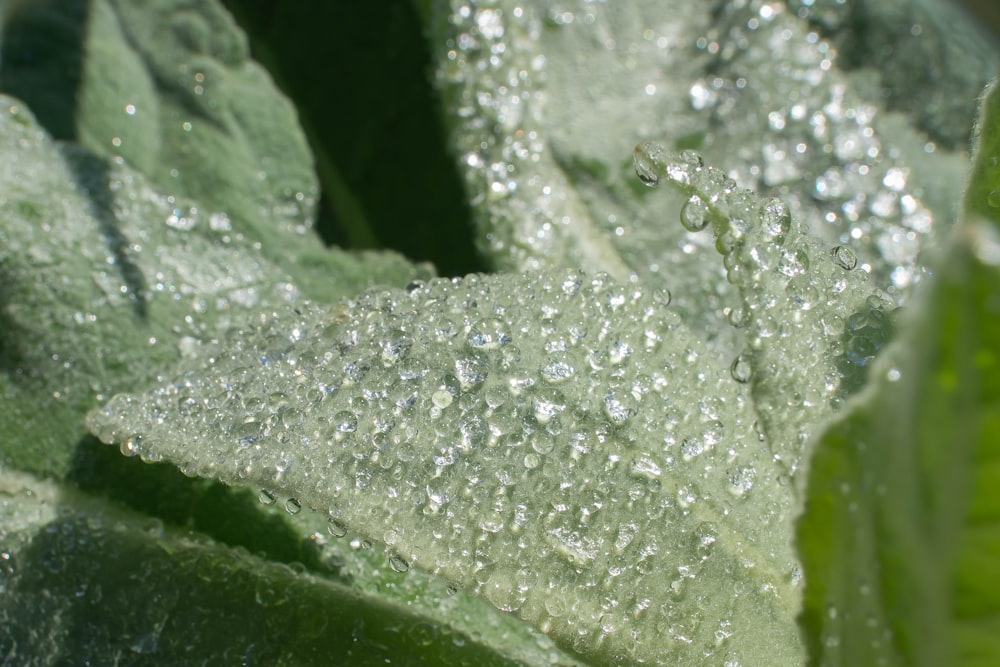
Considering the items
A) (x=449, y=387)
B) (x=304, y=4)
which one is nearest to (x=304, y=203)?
(x=304, y=4)

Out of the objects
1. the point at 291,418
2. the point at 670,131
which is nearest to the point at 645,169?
the point at 291,418

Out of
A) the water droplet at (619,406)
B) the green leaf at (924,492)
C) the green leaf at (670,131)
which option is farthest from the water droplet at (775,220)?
the green leaf at (670,131)

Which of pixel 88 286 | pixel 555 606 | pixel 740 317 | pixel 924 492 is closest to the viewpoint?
pixel 924 492

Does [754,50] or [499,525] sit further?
[754,50]

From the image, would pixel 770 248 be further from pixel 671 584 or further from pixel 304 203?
pixel 304 203

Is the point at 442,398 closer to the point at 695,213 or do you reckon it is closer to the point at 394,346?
the point at 394,346

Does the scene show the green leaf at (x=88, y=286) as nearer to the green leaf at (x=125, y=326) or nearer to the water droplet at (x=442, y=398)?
the green leaf at (x=125, y=326)
